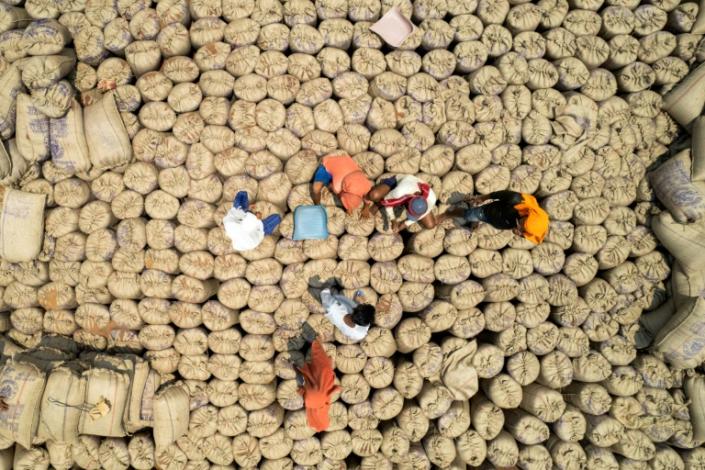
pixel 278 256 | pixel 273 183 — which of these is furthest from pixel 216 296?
pixel 273 183

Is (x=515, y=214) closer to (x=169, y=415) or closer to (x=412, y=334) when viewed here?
(x=412, y=334)

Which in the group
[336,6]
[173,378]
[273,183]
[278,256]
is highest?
[336,6]

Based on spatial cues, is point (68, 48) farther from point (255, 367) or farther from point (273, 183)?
point (255, 367)

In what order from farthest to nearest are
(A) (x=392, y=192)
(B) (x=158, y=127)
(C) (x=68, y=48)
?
(C) (x=68, y=48) → (B) (x=158, y=127) → (A) (x=392, y=192)

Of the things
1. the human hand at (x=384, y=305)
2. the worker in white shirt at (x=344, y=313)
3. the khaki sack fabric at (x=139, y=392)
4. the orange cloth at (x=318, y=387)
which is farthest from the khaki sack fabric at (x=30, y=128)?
the human hand at (x=384, y=305)

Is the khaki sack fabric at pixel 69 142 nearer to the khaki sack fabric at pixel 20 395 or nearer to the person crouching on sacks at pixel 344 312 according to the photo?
the khaki sack fabric at pixel 20 395

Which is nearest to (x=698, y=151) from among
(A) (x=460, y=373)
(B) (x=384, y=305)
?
(A) (x=460, y=373)

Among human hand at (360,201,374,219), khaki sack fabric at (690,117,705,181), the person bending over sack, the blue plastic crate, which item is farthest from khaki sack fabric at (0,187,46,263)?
khaki sack fabric at (690,117,705,181)
